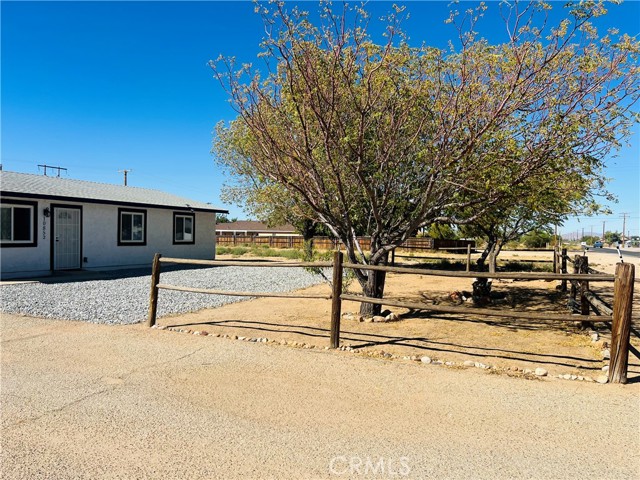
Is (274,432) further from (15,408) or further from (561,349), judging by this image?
(561,349)

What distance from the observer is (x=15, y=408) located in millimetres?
4047

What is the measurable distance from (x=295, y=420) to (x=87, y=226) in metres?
15.5

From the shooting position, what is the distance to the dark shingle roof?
14539mm

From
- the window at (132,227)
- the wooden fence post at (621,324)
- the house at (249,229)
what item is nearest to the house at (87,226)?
the window at (132,227)

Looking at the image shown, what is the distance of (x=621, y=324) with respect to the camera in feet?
16.4

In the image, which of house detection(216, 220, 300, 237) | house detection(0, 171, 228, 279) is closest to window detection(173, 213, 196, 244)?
house detection(0, 171, 228, 279)

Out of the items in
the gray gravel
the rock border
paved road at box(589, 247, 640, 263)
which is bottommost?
paved road at box(589, 247, 640, 263)

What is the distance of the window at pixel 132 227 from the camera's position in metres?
18.0

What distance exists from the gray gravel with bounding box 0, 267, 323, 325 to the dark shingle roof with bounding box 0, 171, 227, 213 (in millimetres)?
3104

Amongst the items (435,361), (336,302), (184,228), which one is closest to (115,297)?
(336,302)

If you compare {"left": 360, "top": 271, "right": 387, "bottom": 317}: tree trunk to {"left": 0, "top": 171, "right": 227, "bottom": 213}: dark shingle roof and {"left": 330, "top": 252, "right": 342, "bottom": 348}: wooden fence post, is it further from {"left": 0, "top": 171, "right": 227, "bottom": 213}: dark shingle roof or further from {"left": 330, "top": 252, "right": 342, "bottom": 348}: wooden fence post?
{"left": 0, "top": 171, "right": 227, "bottom": 213}: dark shingle roof

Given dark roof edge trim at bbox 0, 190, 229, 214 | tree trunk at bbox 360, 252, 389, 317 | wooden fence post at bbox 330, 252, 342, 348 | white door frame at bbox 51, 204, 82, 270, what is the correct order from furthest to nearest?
white door frame at bbox 51, 204, 82, 270
dark roof edge trim at bbox 0, 190, 229, 214
tree trunk at bbox 360, 252, 389, 317
wooden fence post at bbox 330, 252, 342, 348

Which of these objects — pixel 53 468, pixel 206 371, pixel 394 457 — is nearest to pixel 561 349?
pixel 394 457

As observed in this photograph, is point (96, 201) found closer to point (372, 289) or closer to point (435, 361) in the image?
point (372, 289)
